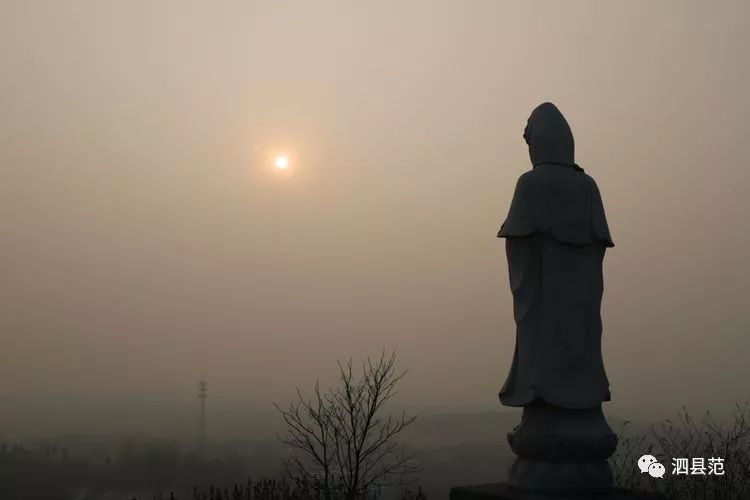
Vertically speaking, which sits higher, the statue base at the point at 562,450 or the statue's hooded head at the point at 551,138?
the statue's hooded head at the point at 551,138

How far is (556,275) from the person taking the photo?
7.21m

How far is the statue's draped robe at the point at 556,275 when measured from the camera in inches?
275

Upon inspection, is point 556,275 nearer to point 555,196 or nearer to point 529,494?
point 555,196

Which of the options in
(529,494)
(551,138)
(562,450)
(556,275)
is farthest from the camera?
(551,138)

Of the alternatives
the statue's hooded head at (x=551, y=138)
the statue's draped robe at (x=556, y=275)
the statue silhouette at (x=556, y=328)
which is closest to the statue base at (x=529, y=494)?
the statue silhouette at (x=556, y=328)

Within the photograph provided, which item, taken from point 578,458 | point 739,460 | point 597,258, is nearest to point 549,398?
point 578,458

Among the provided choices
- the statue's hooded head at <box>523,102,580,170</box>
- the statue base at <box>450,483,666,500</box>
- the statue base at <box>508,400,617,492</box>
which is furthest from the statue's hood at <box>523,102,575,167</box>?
the statue base at <box>450,483,666,500</box>

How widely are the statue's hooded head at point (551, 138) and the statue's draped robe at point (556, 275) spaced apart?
0.03 feet

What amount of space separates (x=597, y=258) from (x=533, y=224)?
844 mm

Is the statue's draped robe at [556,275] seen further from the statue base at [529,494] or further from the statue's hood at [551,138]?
the statue base at [529,494]

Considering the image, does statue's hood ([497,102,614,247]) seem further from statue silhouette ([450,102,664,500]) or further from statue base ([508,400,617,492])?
statue base ([508,400,617,492])

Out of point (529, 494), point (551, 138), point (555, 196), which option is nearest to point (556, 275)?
point (555, 196)

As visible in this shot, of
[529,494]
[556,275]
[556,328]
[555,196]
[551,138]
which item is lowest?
[529,494]

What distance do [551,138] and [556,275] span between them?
1.44 meters
